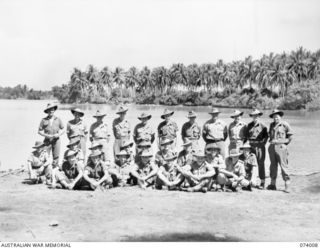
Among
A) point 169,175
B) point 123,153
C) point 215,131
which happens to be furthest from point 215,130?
point 123,153

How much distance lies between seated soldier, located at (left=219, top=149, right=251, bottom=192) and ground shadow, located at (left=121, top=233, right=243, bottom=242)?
114 inches

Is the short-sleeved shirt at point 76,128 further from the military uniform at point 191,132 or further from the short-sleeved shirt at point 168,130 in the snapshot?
the military uniform at point 191,132

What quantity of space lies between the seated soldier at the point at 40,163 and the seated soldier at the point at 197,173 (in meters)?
2.99

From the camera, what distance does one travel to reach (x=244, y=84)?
84.2 m

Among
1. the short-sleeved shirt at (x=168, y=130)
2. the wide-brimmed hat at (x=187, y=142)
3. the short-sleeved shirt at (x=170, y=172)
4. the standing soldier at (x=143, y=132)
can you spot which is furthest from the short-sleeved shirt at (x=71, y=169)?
the wide-brimmed hat at (x=187, y=142)

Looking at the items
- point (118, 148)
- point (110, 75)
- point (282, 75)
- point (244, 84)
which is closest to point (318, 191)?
point (118, 148)

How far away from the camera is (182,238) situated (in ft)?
19.2

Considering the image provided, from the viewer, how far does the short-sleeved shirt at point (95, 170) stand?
8.89 meters

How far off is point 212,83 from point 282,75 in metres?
21.9

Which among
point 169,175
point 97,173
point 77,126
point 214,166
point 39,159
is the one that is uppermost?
point 77,126

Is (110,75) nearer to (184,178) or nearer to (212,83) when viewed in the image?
(212,83)

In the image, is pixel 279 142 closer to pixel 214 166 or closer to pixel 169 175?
pixel 214 166

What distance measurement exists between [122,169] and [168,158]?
1.12m

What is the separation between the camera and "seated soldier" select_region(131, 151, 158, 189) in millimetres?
9008
